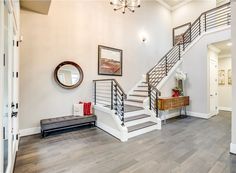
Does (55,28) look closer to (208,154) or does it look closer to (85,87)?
(85,87)

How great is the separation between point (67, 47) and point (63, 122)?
223 centimetres

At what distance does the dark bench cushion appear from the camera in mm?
3580

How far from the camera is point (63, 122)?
382 cm

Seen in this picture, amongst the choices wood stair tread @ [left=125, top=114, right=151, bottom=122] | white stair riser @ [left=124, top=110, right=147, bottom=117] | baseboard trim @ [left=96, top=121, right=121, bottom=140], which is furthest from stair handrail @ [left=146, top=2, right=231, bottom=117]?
baseboard trim @ [left=96, top=121, right=121, bottom=140]

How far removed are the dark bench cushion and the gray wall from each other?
0.40 meters

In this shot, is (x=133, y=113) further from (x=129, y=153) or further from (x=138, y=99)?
(x=129, y=153)

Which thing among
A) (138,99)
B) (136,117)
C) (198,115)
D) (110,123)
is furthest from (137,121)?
(198,115)

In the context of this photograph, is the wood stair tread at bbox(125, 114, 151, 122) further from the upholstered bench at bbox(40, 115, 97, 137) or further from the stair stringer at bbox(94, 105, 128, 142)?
the upholstered bench at bbox(40, 115, 97, 137)

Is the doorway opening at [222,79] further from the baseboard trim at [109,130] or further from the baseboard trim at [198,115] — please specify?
the baseboard trim at [109,130]

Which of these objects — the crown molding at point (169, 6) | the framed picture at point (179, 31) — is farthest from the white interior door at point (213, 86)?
the crown molding at point (169, 6)

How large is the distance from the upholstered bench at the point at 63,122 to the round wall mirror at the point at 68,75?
3.28 ft

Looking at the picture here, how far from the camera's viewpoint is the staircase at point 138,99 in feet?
11.9

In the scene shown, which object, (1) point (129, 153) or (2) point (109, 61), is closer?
(1) point (129, 153)

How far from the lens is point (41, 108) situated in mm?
3980
